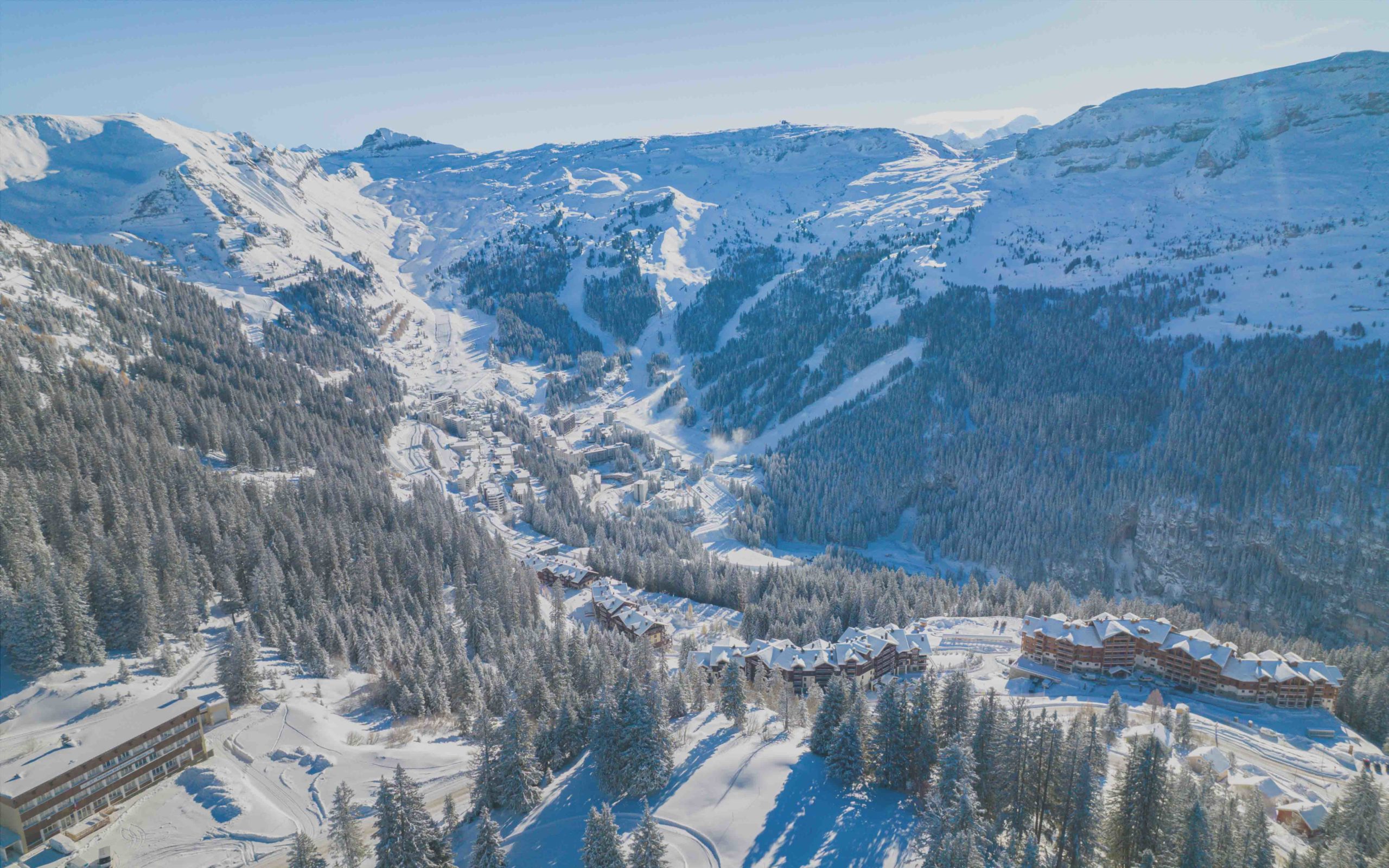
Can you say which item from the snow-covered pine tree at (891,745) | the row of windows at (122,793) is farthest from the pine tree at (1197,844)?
the row of windows at (122,793)

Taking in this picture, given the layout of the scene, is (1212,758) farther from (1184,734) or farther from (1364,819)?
(1364,819)

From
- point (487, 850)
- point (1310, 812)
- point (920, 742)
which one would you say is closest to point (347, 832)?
point (487, 850)

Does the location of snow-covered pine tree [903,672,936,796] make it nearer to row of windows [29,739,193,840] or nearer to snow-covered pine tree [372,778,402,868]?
snow-covered pine tree [372,778,402,868]

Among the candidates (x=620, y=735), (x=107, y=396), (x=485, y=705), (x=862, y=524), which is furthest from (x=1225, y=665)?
(x=107, y=396)

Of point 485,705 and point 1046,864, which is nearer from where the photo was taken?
point 1046,864

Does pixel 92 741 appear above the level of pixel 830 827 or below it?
above

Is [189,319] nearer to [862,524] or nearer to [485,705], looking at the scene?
[485,705]
